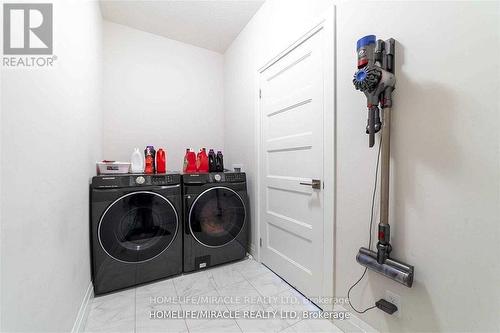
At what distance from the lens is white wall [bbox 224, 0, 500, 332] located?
0.80 meters

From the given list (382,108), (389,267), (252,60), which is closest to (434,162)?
(382,108)

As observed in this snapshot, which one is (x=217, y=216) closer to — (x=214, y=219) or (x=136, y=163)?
(x=214, y=219)

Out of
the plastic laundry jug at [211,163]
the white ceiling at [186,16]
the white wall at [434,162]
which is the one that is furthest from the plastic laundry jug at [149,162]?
the white wall at [434,162]

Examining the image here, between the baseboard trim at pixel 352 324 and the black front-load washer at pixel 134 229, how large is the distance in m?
1.33

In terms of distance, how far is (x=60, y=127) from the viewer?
1.04 metres

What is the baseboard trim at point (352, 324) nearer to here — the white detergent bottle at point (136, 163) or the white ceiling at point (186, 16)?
the white detergent bottle at point (136, 163)

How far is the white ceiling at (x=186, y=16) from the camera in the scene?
2.08 m

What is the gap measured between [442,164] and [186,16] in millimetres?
2508

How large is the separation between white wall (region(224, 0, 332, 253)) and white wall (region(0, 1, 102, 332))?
1.41 meters

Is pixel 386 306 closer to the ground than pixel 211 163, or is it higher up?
closer to the ground

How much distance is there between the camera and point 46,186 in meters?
0.89

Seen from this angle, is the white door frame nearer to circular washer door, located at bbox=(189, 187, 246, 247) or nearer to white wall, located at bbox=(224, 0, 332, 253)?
white wall, located at bbox=(224, 0, 332, 253)

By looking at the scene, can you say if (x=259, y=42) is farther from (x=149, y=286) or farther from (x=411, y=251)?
(x=149, y=286)
